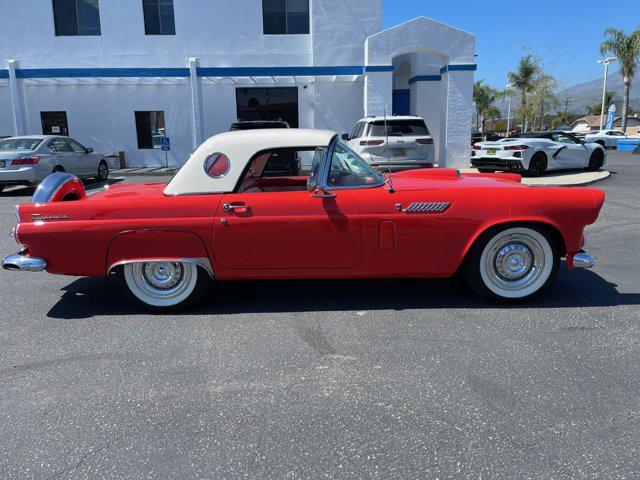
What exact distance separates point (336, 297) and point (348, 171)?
3.80 feet

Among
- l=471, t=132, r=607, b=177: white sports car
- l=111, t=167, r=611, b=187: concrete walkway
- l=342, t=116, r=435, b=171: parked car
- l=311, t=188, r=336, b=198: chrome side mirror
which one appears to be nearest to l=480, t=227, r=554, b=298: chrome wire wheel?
l=311, t=188, r=336, b=198: chrome side mirror

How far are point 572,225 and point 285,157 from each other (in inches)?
99.7

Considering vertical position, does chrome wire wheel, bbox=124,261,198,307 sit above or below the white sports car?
below

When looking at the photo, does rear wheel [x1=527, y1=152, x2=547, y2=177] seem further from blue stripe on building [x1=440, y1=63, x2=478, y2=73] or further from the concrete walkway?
blue stripe on building [x1=440, y1=63, x2=478, y2=73]

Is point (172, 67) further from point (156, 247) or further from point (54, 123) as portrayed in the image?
point (156, 247)

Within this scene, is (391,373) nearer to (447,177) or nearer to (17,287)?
(447,177)

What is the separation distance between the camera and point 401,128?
11.7 metres

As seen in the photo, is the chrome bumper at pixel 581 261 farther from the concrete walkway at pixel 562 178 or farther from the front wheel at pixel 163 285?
the concrete walkway at pixel 562 178

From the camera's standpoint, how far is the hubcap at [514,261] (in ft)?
13.8

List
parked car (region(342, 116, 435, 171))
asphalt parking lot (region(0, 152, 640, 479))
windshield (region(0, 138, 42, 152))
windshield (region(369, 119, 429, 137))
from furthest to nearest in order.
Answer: windshield (region(0, 138, 42, 152)), windshield (region(369, 119, 429, 137)), parked car (region(342, 116, 435, 171)), asphalt parking lot (region(0, 152, 640, 479))

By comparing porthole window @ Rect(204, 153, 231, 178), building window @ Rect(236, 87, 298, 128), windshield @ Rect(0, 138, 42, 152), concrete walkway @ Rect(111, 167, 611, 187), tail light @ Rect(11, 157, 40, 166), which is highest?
building window @ Rect(236, 87, 298, 128)

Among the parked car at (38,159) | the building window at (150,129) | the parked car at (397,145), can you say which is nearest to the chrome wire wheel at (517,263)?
the parked car at (397,145)

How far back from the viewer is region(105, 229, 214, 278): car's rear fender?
4039mm

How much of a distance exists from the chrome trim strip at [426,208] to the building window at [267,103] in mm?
15234
